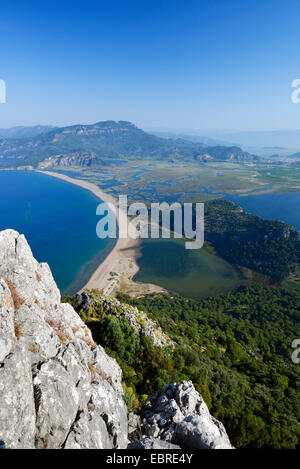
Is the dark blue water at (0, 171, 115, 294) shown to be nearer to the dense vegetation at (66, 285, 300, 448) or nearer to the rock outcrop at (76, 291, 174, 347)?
the dense vegetation at (66, 285, 300, 448)

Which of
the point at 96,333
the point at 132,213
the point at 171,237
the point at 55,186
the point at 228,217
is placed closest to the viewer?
the point at 96,333

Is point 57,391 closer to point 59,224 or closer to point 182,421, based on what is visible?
point 182,421

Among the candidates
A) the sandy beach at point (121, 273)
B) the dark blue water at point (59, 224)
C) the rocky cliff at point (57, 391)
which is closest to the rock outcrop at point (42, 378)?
the rocky cliff at point (57, 391)

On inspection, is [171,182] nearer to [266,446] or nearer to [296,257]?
[296,257]

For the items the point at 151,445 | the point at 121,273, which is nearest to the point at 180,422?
the point at 151,445

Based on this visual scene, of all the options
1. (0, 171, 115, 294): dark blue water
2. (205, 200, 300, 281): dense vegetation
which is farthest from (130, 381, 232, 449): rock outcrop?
(205, 200, 300, 281): dense vegetation

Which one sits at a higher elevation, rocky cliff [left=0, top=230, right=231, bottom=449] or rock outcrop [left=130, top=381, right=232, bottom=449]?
rocky cliff [left=0, top=230, right=231, bottom=449]
